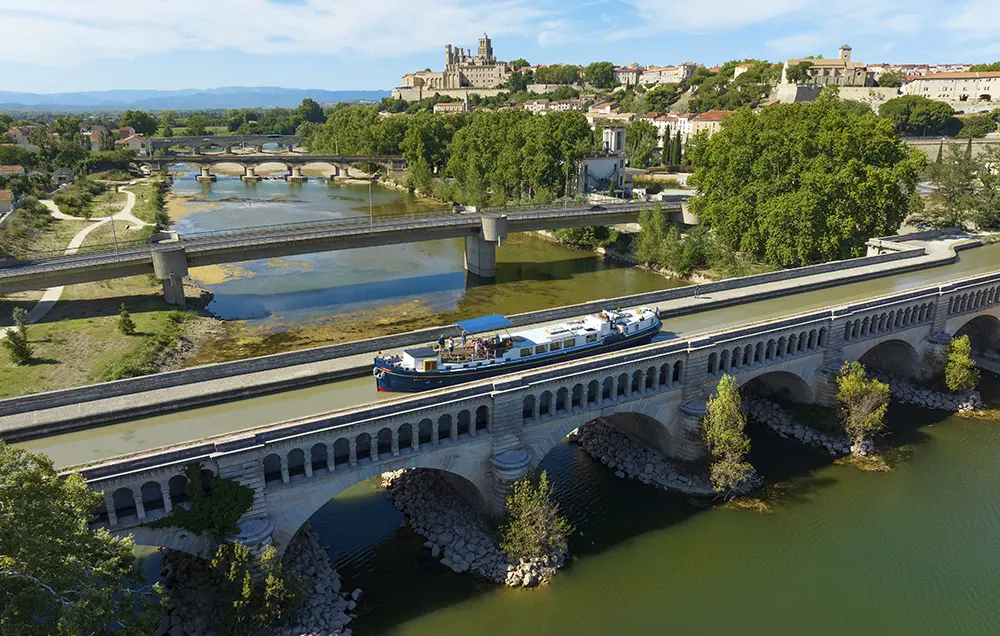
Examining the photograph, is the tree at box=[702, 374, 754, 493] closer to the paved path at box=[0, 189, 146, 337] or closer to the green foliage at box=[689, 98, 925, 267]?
the green foliage at box=[689, 98, 925, 267]

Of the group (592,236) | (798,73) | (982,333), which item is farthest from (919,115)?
(982,333)

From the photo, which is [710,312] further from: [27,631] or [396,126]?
[396,126]

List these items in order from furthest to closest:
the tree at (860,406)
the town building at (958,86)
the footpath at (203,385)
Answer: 1. the town building at (958,86)
2. the tree at (860,406)
3. the footpath at (203,385)

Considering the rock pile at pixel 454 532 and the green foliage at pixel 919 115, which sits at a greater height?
the green foliage at pixel 919 115

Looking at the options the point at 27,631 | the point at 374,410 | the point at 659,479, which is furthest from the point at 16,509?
the point at 659,479

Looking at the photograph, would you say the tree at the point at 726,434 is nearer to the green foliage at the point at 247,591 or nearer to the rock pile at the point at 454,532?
the rock pile at the point at 454,532

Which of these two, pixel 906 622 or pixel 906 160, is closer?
pixel 906 622

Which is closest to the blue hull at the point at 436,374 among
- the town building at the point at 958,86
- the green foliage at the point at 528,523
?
the green foliage at the point at 528,523

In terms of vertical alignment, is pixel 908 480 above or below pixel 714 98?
below
